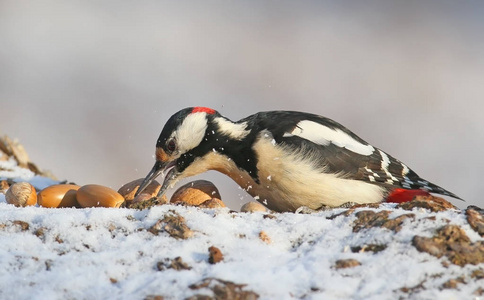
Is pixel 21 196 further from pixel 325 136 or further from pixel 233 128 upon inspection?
pixel 325 136

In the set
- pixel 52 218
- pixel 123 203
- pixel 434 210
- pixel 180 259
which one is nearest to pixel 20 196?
pixel 123 203

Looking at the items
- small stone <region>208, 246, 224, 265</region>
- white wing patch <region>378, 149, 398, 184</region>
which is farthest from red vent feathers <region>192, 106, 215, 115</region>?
small stone <region>208, 246, 224, 265</region>

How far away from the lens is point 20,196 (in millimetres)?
2869

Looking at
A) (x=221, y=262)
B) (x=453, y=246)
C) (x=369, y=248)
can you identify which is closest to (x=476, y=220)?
(x=453, y=246)

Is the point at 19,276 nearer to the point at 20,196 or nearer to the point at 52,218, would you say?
the point at 52,218

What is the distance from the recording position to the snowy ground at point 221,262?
163 centimetres

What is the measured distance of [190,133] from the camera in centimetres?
332

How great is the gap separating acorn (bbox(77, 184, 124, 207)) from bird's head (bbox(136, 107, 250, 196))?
396 mm

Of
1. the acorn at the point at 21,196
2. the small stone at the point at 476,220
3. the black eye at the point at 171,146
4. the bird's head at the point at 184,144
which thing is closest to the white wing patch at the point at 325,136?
the bird's head at the point at 184,144

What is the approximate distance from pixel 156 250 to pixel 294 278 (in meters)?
0.43

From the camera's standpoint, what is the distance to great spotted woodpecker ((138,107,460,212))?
3.16m

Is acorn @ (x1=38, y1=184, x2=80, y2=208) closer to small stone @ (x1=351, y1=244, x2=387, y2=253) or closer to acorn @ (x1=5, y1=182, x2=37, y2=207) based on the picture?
acorn @ (x1=5, y1=182, x2=37, y2=207)

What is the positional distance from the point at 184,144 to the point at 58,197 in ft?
2.30

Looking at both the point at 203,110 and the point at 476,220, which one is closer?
the point at 476,220
